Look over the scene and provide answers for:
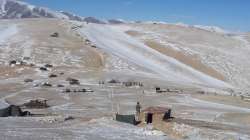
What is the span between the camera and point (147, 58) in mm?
133250

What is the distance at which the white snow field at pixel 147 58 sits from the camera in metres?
112

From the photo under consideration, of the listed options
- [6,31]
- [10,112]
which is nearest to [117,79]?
[10,112]

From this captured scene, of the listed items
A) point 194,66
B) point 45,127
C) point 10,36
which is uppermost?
point 10,36

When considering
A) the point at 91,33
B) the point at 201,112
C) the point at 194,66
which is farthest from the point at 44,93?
the point at 91,33

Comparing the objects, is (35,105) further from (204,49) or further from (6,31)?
(6,31)

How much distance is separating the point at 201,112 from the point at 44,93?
82.2ft

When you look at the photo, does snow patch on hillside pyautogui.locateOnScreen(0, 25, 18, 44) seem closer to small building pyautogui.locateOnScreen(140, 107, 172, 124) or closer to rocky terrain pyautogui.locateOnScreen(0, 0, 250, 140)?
rocky terrain pyautogui.locateOnScreen(0, 0, 250, 140)

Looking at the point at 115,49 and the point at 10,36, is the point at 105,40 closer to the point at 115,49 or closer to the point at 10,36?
the point at 115,49

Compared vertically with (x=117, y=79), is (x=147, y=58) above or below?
above

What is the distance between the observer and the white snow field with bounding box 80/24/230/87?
112 m

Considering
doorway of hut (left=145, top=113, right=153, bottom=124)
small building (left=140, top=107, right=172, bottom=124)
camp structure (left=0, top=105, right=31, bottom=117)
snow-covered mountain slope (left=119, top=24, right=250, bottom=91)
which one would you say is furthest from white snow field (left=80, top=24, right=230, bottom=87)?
doorway of hut (left=145, top=113, right=153, bottom=124)

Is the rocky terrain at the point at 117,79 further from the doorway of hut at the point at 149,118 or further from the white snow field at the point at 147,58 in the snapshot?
the doorway of hut at the point at 149,118

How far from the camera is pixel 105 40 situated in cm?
15750

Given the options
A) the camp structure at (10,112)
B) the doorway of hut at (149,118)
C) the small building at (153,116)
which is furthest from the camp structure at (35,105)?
the doorway of hut at (149,118)
